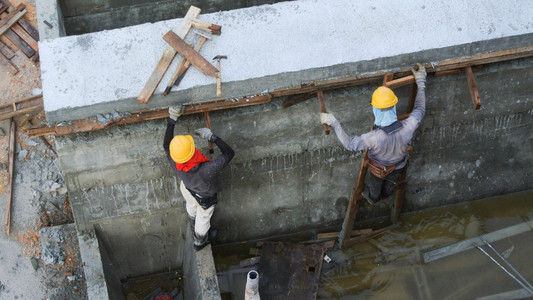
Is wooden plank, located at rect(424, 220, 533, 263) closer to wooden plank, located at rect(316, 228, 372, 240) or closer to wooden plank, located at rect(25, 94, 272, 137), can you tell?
wooden plank, located at rect(316, 228, 372, 240)

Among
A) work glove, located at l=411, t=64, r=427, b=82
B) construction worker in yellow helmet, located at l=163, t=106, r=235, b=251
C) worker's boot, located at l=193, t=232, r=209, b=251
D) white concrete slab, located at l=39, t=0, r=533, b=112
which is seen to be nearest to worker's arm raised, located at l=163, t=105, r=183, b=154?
construction worker in yellow helmet, located at l=163, t=106, r=235, b=251

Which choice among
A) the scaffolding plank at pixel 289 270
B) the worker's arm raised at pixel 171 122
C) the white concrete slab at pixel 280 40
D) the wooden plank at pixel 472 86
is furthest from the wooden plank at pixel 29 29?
the wooden plank at pixel 472 86

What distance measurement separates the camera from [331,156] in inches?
267

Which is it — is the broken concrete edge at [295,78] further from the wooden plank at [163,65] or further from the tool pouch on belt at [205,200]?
the tool pouch on belt at [205,200]

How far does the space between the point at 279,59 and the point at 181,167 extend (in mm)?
1706

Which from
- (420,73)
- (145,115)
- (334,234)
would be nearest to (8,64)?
(145,115)

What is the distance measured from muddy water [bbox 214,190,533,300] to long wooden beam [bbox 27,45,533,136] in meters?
2.73

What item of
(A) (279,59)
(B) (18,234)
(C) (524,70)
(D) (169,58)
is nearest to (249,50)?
(A) (279,59)

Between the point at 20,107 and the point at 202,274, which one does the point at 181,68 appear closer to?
the point at 202,274

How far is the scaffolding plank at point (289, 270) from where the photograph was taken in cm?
698

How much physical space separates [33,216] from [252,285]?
4.17m

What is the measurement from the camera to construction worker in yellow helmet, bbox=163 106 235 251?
17.9ft

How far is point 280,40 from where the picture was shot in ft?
19.1

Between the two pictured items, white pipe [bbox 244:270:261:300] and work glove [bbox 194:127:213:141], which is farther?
white pipe [bbox 244:270:261:300]
